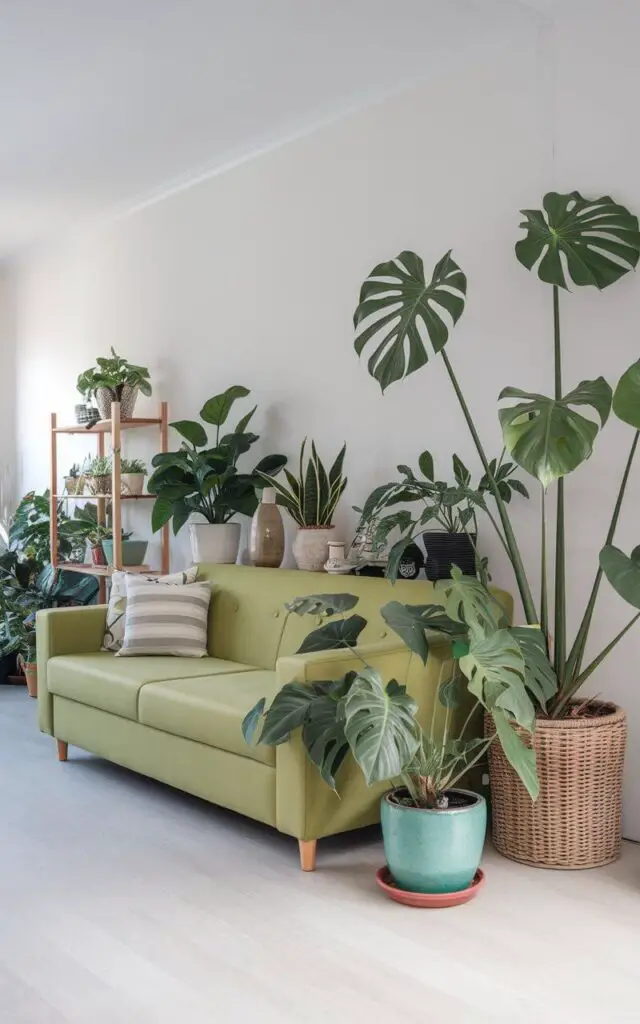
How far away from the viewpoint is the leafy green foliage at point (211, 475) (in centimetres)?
470

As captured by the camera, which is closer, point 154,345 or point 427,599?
point 427,599

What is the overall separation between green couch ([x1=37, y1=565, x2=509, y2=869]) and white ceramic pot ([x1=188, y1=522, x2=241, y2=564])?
15 cm

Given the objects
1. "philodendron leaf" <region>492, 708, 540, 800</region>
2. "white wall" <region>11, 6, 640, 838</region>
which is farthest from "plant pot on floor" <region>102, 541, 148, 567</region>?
"philodendron leaf" <region>492, 708, 540, 800</region>

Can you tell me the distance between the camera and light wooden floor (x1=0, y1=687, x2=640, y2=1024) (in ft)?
7.51

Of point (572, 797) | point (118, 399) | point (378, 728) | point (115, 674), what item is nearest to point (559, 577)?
point (572, 797)

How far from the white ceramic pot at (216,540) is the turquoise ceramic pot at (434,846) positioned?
2.07 metres

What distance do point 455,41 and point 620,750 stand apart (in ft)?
8.26

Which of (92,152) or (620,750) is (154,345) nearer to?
(92,152)

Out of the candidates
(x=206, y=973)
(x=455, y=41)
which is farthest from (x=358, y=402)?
(x=206, y=973)

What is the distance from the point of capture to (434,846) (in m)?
2.82

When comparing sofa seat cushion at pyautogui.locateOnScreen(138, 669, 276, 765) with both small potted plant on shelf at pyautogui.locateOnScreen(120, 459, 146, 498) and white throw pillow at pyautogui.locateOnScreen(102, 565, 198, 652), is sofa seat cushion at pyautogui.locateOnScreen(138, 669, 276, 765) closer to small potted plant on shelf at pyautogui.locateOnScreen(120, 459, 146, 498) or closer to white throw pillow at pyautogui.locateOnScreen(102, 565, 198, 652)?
white throw pillow at pyautogui.locateOnScreen(102, 565, 198, 652)

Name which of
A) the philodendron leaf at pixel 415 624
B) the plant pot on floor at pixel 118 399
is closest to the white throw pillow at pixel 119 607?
the plant pot on floor at pixel 118 399

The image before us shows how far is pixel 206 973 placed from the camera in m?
2.45

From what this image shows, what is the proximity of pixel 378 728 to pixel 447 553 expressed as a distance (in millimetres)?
1040
